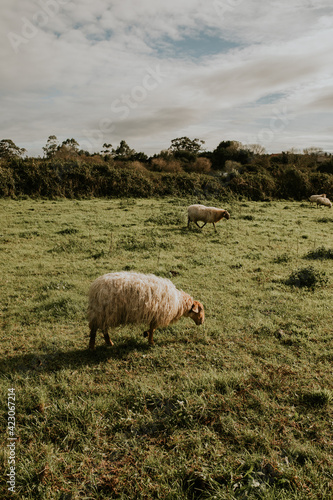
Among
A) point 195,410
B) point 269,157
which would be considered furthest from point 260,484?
point 269,157

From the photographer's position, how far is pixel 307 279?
27.9 ft

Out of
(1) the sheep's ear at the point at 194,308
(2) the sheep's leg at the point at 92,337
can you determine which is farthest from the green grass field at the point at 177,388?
(1) the sheep's ear at the point at 194,308

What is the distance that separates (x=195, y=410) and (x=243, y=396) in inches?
31.7

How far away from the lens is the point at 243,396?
4301 mm

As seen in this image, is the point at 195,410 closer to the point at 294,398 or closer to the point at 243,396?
the point at 243,396

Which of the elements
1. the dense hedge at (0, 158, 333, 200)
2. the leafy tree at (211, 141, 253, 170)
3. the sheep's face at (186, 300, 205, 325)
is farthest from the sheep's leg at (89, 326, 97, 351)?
the leafy tree at (211, 141, 253, 170)

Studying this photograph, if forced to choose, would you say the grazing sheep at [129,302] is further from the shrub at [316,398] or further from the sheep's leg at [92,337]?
the shrub at [316,398]

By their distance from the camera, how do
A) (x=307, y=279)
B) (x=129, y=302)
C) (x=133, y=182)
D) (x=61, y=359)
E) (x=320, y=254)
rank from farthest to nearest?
(x=133, y=182) → (x=320, y=254) → (x=307, y=279) → (x=129, y=302) → (x=61, y=359)

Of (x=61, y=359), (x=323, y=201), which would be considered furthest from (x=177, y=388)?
(x=323, y=201)

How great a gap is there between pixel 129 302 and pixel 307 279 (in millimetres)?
5830

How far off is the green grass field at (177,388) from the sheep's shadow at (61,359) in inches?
1.0

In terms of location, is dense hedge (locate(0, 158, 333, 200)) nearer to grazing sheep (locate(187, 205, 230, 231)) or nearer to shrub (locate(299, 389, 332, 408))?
grazing sheep (locate(187, 205, 230, 231))

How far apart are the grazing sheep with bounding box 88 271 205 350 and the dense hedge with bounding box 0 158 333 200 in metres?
20.4

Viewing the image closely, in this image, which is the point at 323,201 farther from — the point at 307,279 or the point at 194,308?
the point at 194,308
